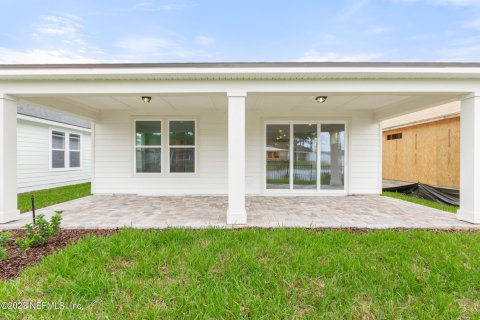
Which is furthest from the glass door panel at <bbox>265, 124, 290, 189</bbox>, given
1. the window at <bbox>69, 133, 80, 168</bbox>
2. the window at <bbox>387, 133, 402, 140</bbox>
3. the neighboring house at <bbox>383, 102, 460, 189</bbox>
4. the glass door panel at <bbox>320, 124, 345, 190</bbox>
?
the window at <bbox>69, 133, 80, 168</bbox>

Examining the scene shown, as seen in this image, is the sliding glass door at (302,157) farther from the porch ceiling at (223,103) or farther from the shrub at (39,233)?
the shrub at (39,233)

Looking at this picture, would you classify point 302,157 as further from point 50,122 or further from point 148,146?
point 50,122

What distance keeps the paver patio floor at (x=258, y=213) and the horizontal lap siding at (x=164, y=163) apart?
1.87 ft

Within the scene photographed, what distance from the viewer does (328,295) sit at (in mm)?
2242

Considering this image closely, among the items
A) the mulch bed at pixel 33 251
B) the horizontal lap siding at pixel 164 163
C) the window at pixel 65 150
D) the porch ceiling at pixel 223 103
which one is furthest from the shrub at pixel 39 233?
the window at pixel 65 150

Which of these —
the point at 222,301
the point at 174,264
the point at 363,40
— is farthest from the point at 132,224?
the point at 363,40

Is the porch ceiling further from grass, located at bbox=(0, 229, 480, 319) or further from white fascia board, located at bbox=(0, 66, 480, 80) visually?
grass, located at bbox=(0, 229, 480, 319)

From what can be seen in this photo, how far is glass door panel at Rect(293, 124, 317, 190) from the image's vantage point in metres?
7.46

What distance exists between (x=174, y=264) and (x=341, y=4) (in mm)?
13184

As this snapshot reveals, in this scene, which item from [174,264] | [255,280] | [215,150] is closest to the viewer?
[255,280]

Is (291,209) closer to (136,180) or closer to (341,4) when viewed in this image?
(136,180)

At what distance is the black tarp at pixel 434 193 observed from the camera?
7.27 m

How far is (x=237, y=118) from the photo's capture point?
442 cm

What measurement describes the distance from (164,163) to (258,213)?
152 inches
